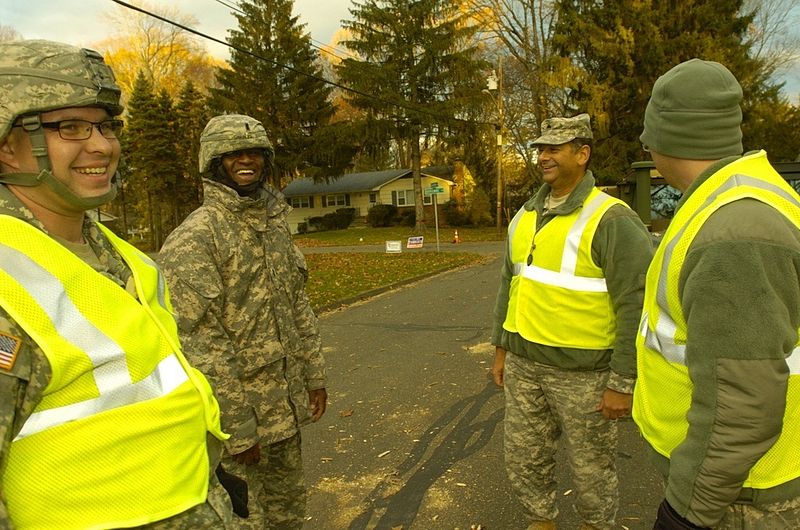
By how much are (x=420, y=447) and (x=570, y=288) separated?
2.14 m

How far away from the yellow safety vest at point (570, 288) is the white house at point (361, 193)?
131 feet

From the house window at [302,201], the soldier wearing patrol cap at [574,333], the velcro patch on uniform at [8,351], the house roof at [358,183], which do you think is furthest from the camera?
the house window at [302,201]

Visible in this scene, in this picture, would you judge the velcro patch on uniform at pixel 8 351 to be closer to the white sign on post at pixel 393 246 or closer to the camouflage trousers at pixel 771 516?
the camouflage trousers at pixel 771 516

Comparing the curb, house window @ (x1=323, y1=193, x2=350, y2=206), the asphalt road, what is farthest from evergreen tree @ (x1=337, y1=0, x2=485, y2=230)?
the asphalt road

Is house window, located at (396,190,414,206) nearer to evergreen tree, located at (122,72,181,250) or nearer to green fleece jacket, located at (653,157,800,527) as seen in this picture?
evergreen tree, located at (122,72,181,250)

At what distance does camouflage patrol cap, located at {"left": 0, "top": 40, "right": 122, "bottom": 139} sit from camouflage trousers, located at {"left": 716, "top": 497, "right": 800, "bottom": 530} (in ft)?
6.98

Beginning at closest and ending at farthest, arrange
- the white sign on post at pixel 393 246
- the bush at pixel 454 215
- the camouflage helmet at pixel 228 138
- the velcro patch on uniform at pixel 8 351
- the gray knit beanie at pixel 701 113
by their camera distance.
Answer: the velcro patch on uniform at pixel 8 351, the gray knit beanie at pixel 701 113, the camouflage helmet at pixel 228 138, the white sign on post at pixel 393 246, the bush at pixel 454 215

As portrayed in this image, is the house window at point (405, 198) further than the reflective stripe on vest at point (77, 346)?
Yes

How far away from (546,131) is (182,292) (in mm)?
2071

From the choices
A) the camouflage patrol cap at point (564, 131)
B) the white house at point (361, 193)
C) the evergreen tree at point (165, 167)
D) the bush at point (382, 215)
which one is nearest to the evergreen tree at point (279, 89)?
the evergreen tree at point (165, 167)

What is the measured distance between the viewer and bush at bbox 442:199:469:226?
Result: 36781 mm

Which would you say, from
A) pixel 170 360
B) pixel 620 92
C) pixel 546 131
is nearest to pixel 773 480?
pixel 170 360

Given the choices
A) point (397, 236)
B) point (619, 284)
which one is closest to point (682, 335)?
point (619, 284)

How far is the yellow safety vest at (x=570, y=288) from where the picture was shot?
283cm
